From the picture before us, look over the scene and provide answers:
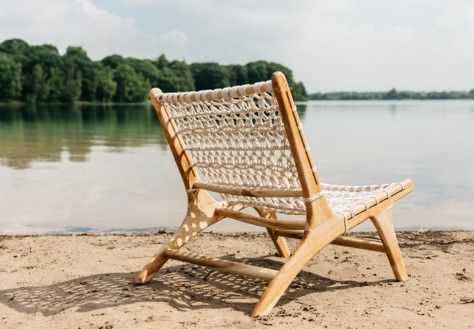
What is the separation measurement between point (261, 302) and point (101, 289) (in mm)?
1104

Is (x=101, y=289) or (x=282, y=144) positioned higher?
(x=282, y=144)

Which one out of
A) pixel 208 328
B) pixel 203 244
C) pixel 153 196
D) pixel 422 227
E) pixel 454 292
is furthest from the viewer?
pixel 153 196

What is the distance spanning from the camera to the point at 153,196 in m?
7.61

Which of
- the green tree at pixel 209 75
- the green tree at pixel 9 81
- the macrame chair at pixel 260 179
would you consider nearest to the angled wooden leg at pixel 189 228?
the macrame chair at pixel 260 179

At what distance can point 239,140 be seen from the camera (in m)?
3.52

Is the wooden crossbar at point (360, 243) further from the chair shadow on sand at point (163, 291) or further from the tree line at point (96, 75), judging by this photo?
the tree line at point (96, 75)

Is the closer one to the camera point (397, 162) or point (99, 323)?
point (99, 323)

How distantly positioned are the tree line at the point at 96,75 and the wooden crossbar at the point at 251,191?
8562cm

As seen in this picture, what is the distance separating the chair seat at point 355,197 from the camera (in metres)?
3.49

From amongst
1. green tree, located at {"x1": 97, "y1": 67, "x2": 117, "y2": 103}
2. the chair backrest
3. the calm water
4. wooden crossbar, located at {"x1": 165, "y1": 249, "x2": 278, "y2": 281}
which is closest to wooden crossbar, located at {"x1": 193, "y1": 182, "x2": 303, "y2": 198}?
the chair backrest

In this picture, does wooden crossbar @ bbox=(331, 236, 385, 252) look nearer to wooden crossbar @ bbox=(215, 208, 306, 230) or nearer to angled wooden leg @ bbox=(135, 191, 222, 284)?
wooden crossbar @ bbox=(215, 208, 306, 230)

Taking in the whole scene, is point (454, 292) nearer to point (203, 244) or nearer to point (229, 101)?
point (229, 101)

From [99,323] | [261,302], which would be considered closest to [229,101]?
[261,302]

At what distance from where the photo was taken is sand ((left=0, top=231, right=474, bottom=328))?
3115 millimetres
